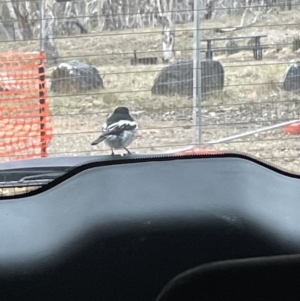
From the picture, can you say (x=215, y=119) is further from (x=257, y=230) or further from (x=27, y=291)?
(x=27, y=291)

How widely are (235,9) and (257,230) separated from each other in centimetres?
144

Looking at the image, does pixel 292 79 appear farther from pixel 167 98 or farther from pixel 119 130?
pixel 119 130

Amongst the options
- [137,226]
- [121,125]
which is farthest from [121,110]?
[137,226]

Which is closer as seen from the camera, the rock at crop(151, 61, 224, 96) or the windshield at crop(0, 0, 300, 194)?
the windshield at crop(0, 0, 300, 194)

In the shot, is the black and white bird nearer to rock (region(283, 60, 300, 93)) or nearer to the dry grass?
the dry grass

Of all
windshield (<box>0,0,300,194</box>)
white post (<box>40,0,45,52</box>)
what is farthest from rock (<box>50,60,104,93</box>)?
white post (<box>40,0,45,52</box>)

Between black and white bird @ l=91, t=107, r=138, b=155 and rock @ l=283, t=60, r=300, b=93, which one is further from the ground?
rock @ l=283, t=60, r=300, b=93

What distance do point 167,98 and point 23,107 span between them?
2.01 feet

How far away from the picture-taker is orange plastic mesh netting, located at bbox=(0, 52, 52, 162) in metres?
2.87

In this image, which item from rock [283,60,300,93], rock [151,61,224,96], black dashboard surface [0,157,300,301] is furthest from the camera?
rock [151,61,224,96]

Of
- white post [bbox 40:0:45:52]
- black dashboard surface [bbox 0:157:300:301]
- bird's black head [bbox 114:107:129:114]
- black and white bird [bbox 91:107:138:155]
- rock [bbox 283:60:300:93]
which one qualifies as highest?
white post [bbox 40:0:45:52]

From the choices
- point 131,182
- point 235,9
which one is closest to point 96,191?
point 131,182

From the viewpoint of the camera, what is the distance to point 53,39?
2729 mm

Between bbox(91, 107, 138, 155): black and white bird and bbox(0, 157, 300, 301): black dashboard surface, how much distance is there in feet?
3.40
